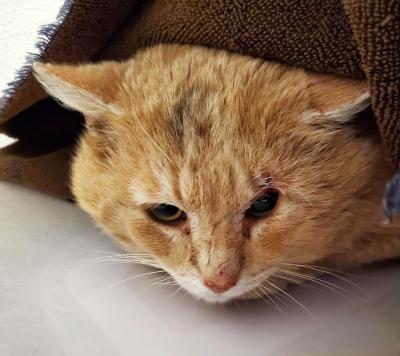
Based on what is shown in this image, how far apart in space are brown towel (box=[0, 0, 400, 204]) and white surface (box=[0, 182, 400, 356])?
265 millimetres

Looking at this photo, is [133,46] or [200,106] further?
[133,46]

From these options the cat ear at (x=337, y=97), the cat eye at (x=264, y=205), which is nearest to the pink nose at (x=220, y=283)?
the cat eye at (x=264, y=205)

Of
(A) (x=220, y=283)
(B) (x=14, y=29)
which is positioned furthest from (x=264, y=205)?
(B) (x=14, y=29)

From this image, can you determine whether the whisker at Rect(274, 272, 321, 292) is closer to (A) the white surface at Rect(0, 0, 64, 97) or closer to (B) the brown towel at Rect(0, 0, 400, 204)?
(B) the brown towel at Rect(0, 0, 400, 204)

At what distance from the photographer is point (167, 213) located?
104cm

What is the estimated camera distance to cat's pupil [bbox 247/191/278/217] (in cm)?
98

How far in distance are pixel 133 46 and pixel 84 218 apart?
0.39 meters

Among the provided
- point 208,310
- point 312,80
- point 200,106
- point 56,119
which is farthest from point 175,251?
point 56,119

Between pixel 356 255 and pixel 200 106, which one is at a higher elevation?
pixel 200 106

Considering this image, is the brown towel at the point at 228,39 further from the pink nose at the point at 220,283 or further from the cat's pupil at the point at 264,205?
the pink nose at the point at 220,283

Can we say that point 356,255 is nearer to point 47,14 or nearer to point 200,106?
point 200,106

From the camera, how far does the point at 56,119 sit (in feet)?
4.58

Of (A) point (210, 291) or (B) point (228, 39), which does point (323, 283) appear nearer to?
(A) point (210, 291)

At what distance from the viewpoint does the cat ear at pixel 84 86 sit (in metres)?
A: 1.02
